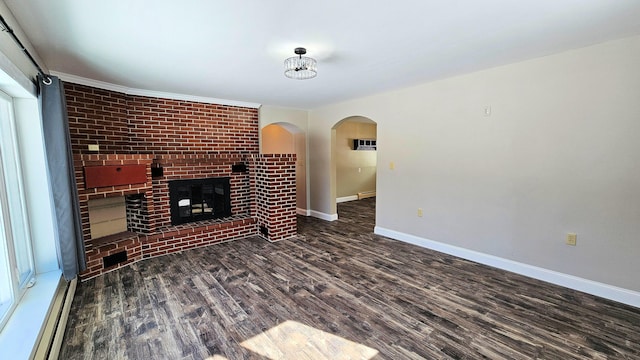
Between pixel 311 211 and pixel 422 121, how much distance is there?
3.18 metres

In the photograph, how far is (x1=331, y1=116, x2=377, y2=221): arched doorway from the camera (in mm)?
7480

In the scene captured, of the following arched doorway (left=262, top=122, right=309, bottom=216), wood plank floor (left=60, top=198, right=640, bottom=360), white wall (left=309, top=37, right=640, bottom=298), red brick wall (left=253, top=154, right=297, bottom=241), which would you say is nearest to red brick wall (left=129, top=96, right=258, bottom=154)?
red brick wall (left=253, top=154, right=297, bottom=241)

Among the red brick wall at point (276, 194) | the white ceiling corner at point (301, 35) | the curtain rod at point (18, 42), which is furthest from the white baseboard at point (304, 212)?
the curtain rod at point (18, 42)

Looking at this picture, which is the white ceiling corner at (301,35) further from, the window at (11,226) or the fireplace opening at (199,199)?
the fireplace opening at (199,199)

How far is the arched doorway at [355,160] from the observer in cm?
748

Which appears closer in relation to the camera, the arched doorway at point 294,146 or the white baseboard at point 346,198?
the arched doorway at point 294,146

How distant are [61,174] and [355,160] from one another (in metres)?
6.40

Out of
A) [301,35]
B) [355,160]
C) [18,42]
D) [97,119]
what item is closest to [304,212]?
[355,160]

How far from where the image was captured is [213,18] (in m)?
1.86

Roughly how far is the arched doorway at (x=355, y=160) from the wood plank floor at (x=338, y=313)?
4129 millimetres

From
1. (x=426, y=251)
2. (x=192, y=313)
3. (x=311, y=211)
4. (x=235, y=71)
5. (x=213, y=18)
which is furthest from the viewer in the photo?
(x=311, y=211)

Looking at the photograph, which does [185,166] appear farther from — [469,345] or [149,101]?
[469,345]

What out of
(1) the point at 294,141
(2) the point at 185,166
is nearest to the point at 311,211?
(1) the point at 294,141

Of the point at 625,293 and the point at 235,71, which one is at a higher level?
the point at 235,71
